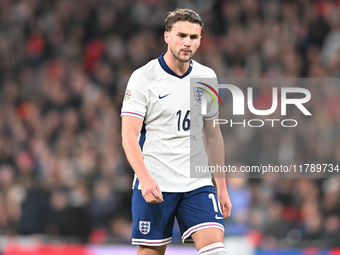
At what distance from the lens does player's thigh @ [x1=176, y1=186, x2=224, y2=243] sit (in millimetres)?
4844

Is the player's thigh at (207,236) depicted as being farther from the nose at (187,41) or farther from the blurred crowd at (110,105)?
the blurred crowd at (110,105)

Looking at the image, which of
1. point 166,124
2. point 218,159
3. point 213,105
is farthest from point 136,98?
point 218,159

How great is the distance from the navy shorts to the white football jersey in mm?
72

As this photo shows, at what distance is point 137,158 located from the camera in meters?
4.70

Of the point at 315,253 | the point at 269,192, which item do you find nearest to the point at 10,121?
the point at 269,192

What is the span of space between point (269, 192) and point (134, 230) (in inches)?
197

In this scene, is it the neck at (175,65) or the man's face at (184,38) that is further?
the neck at (175,65)

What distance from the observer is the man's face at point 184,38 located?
15.9 feet

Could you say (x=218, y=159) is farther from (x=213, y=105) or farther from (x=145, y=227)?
(x=145, y=227)

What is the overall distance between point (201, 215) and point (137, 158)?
2.05 ft

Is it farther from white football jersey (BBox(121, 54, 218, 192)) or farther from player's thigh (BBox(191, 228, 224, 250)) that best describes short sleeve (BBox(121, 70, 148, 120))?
player's thigh (BBox(191, 228, 224, 250))

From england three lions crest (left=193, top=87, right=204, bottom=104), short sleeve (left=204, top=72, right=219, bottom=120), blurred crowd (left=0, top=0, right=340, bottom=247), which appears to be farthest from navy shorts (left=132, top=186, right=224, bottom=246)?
blurred crowd (left=0, top=0, right=340, bottom=247)

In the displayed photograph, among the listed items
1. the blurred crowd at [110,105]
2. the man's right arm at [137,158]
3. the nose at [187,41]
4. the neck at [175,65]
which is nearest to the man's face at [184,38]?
the nose at [187,41]

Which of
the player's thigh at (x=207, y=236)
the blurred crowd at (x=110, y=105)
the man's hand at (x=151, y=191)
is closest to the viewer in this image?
the man's hand at (x=151, y=191)
